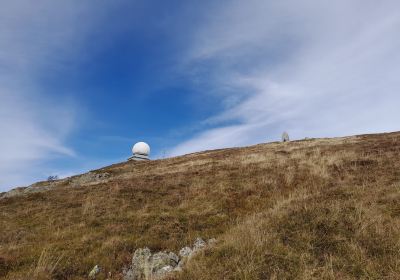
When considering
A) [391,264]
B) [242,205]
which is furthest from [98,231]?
[391,264]

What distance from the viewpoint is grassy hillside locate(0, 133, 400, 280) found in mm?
6184

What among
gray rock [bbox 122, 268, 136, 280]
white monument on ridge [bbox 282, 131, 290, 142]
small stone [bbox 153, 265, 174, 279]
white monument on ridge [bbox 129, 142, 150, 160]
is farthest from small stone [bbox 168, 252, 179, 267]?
white monument on ridge [bbox 129, 142, 150, 160]

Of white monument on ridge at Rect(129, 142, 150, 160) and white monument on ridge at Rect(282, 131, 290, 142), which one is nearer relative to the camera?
white monument on ridge at Rect(282, 131, 290, 142)

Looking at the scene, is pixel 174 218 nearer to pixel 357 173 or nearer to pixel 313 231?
pixel 313 231

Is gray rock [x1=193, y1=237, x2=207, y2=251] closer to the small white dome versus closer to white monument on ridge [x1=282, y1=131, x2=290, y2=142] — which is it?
white monument on ridge [x1=282, y1=131, x2=290, y2=142]

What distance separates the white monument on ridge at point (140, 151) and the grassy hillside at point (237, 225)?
135 feet

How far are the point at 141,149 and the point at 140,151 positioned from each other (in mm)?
417

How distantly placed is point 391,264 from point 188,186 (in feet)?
38.5

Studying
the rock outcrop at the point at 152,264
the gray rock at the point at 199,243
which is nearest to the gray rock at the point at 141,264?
the rock outcrop at the point at 152,264

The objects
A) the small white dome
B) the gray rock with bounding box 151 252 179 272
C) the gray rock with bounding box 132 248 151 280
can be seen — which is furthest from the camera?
the small white dome

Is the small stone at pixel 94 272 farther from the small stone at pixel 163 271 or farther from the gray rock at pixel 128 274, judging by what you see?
the small stone at pixel 163 271

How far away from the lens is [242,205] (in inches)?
488

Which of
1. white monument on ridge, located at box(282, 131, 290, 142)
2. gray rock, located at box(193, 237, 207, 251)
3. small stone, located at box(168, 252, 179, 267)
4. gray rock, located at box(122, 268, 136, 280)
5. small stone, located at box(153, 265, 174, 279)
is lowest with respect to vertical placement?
gray rock, located at box(122, 268, 136, 280)

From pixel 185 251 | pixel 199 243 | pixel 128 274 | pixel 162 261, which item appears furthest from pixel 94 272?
pixel 199 243
